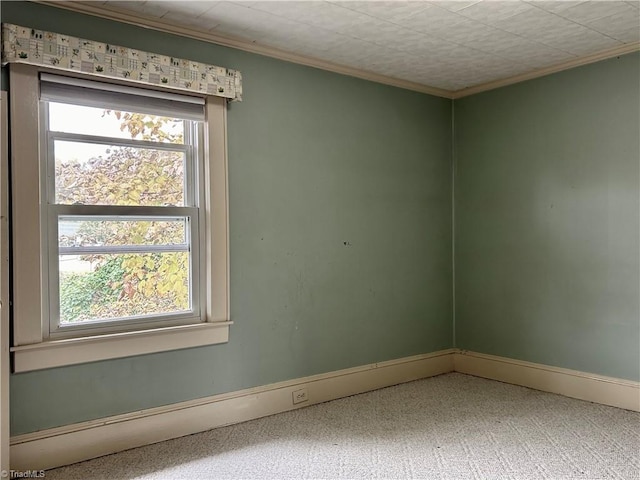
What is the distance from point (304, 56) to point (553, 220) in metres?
2.19

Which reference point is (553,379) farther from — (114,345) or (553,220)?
(114,345)

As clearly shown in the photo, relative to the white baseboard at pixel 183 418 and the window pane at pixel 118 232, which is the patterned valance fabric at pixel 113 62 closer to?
the window pane at pixel 118 232

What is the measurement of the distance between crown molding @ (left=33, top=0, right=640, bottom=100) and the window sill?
1.74 m

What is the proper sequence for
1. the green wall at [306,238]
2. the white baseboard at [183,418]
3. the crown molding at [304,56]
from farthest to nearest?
the green wall at [306,238]
the crown molding at [304,56]
the white baseboard at [183,418]

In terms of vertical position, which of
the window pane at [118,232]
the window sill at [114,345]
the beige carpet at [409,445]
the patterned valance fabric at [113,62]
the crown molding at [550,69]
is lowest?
the beige carpet at [409,445]

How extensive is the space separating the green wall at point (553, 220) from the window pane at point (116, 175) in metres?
2.54

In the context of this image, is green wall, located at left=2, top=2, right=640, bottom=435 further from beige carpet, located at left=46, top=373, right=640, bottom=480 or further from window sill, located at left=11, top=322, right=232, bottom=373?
beige carpet, located at left=46, top=373, right=640, bottom=480

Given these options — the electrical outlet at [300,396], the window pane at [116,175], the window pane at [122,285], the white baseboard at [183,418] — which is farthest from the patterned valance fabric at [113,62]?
the electrical outlet at [300,396]

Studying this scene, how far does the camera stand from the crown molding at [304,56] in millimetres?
2895

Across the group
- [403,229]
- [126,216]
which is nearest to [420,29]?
[403,229]

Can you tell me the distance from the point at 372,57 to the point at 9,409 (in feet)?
9.97

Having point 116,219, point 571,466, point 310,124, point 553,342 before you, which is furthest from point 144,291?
point 553,342

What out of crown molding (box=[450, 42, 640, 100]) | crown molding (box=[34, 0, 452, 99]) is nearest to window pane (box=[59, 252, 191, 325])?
crown molding (box=[34, 0, 452, 99])

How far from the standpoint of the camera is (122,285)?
309 centimetres
